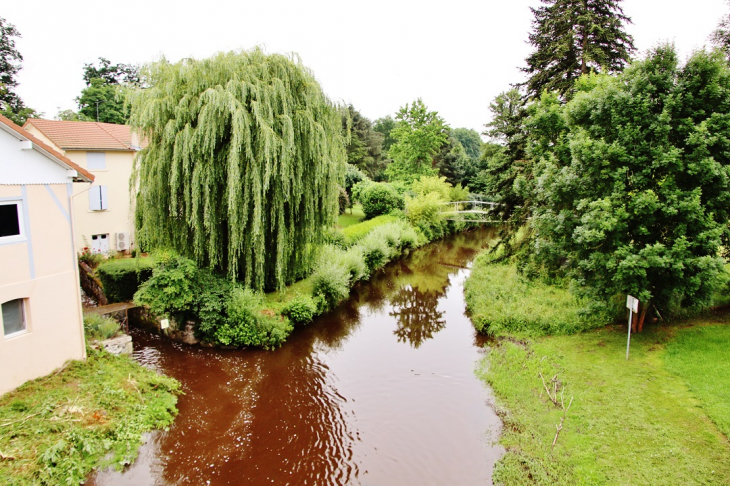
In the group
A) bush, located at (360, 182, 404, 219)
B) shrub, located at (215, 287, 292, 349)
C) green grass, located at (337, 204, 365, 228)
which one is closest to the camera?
shrub, located at (215, 287, 292, 349)

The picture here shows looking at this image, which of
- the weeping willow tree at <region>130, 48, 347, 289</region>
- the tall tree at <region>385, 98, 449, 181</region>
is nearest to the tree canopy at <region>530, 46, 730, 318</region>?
the weeping willow tree at <region>130, 48, 347, 289</region>

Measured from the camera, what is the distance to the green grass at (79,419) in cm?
705

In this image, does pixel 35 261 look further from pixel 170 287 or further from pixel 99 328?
pixel 170 287

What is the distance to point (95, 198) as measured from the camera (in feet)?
68.1

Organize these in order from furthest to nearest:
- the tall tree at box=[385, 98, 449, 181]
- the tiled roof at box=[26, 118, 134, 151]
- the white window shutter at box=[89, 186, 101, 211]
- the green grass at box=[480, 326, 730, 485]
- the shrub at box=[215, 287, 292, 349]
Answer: the tall tree at box=[385, 98, 449, 181] → the white window shutter at box=[89, 186, 101, 211] → the tiled roof at box=[26, 118, 134, 151] → the shrub at box=[215, 287, 292, 349] → the green grass at box=[480, 326, 730, 485]

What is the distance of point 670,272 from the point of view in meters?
10.0

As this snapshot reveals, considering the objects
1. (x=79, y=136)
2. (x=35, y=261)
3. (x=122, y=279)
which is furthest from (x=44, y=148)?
(x=79, y=136)

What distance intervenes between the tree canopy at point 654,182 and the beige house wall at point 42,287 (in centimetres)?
1269

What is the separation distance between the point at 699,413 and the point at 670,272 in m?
3.46

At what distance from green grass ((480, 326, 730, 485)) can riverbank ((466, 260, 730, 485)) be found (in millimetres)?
19

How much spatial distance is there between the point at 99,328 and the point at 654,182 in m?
15.8

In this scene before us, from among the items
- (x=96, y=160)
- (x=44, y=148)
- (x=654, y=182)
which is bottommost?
(x=654, y=182)

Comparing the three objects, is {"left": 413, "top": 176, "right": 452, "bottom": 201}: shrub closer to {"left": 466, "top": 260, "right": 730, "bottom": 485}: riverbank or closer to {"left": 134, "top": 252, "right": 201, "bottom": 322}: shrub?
{"left": 466, "top": 260, "right": 730, "bottom": 485}: riverbank

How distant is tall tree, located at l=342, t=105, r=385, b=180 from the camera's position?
44737 mm
